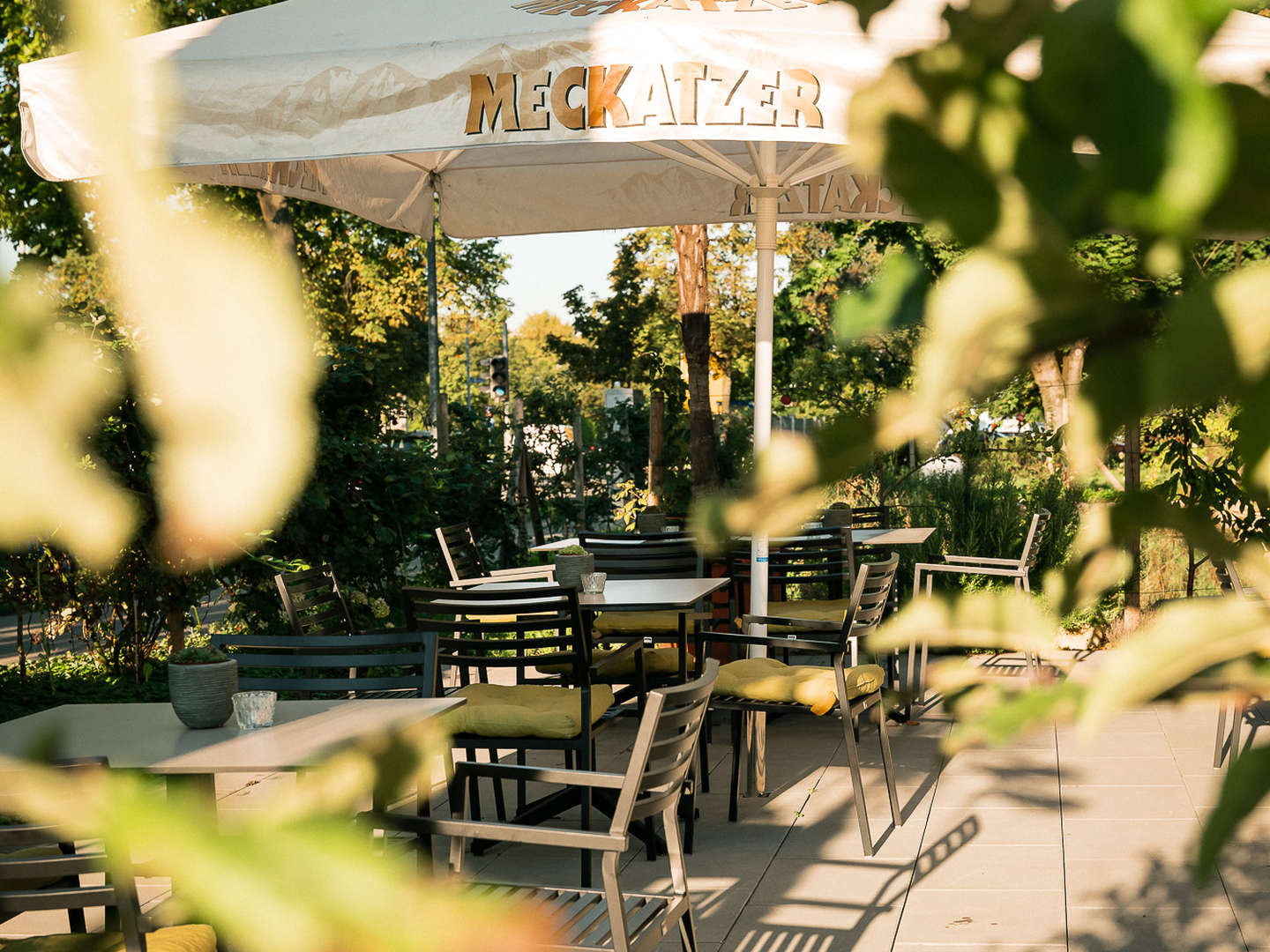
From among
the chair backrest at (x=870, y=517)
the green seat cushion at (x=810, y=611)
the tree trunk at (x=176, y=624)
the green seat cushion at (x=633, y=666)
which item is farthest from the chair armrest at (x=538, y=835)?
the chair backrest at (x=870, y=517)

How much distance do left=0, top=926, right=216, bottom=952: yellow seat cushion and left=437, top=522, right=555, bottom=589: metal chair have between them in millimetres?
3807

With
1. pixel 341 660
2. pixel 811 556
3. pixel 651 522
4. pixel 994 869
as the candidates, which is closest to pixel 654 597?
pixel 811 556

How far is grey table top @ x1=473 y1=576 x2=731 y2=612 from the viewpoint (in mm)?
4984

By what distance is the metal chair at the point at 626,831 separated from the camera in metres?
2.66

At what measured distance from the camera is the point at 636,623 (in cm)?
612

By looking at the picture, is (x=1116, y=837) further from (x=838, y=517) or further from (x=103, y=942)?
(x=103, y=942)

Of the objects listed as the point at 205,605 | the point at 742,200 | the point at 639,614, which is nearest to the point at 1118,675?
the point at 639,614

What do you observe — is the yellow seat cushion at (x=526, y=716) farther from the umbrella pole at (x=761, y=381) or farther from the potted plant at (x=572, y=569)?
the umbrella pole at (x=761, y=381)

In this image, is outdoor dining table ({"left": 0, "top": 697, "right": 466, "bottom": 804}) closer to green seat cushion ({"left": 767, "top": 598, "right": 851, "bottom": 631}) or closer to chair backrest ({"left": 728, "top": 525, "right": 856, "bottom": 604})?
chair backrest ({"left": 728, "top": 525, "right": 856, "bottom": 604})

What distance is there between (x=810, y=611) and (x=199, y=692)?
3.81m

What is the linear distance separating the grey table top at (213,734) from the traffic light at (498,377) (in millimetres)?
15502

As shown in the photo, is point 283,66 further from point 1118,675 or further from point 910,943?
point 1118,675

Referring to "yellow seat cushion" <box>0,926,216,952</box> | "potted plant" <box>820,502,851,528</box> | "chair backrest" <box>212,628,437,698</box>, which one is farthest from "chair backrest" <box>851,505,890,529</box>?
"yellow seat cushion" <box>0,926,216,952</box>

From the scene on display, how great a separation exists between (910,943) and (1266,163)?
12.5 ft
